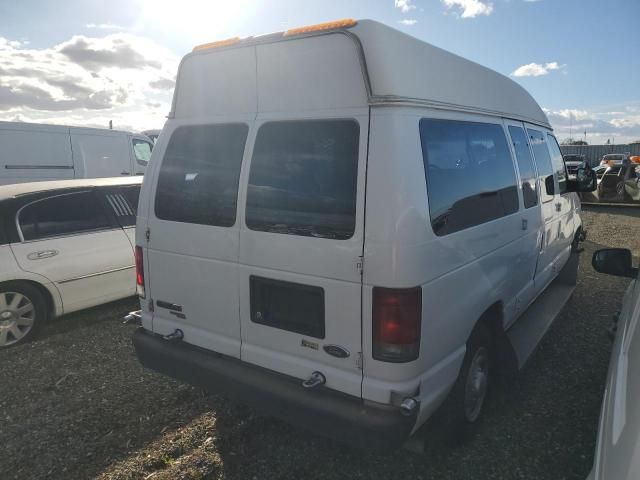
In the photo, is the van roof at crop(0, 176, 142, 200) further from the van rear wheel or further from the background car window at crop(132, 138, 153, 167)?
the background car window at crop(132, 138, 153, 167)

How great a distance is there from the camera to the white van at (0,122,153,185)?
8.80 metres

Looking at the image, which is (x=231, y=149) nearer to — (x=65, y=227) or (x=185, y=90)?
(x=185, y=90)

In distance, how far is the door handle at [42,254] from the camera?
4.34 meters

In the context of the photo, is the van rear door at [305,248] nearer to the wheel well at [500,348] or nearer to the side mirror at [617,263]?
the wheel well at [500,348]

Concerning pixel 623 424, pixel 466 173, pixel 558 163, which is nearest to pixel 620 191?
pixel 558 163

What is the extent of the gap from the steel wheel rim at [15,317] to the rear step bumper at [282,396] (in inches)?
79.4

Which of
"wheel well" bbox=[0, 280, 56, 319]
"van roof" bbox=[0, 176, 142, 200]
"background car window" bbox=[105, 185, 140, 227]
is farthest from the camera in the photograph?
"background car window" bbox=[105, 185, 140, 227]

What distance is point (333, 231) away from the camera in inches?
88.0

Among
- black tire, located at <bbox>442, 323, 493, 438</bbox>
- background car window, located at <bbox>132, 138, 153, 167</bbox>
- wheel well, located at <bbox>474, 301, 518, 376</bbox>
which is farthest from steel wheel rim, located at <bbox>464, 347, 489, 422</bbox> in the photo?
background car window, located at <bbox>132, 138, 153, 167</bbox>

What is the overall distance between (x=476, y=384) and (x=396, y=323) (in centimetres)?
122

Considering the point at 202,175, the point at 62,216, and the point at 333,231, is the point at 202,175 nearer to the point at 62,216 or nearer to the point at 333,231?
the point at 333,231

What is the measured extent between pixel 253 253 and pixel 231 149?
657 mm

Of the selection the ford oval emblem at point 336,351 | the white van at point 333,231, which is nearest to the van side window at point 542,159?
the white van at point 333,231

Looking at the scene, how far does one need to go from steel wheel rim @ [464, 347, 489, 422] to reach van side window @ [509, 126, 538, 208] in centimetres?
132
